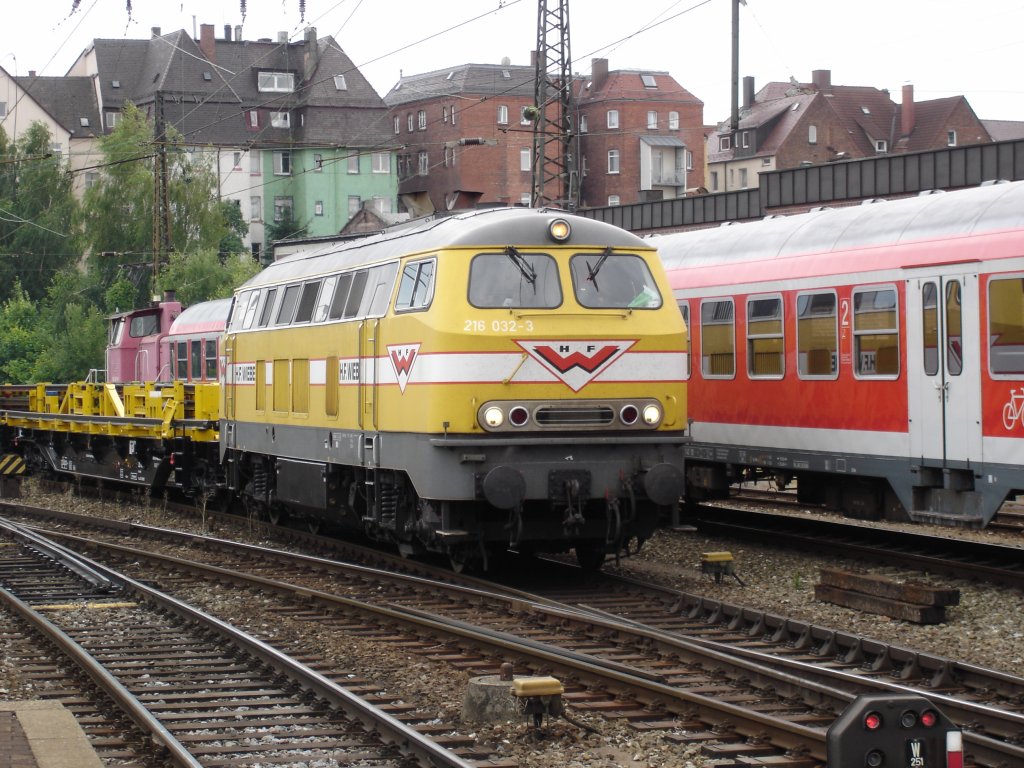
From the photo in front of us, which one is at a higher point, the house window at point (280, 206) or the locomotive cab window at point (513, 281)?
the house window at point (280, 206)

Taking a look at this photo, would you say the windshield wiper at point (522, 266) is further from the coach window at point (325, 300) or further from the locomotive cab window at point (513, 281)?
the coach window at point (325, 300)

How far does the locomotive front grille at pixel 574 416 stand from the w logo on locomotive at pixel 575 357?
0.67ft

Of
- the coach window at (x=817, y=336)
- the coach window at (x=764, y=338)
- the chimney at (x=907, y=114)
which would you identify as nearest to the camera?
the coach window at (x=817, y=336)

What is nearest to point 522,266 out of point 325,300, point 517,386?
point 517,386

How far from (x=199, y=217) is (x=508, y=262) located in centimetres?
5414

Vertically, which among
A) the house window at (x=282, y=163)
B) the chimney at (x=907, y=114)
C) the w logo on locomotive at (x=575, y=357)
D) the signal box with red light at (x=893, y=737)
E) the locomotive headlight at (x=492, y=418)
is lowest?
the signal box with red light at (x=893, y=737)

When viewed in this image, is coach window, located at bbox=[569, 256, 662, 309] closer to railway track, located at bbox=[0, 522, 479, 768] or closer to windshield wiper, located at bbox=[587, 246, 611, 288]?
windshield wiper, located at bbox=[587, 246, 611, 288]

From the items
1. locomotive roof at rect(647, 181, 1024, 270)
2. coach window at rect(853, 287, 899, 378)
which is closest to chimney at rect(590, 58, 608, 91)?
locomotive roof at rect(647, 181, 1024, 270)

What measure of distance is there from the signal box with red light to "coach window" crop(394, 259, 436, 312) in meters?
8.17

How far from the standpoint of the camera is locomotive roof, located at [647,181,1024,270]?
13555mm

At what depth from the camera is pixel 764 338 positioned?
16.3m

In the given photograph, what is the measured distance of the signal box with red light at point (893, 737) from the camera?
5.11 meters

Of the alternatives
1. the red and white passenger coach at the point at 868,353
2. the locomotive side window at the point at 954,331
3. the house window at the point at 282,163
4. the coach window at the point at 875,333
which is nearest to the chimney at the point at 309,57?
the house window at the point at 282,163

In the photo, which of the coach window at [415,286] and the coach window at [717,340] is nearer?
the coach window at [415,286]
